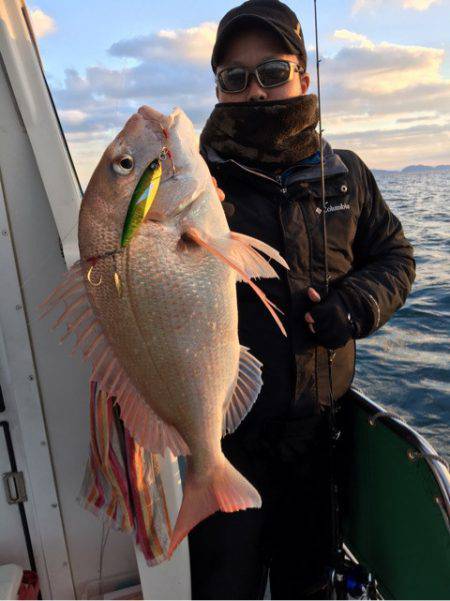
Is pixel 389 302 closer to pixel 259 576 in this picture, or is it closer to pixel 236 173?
pixel 236 173

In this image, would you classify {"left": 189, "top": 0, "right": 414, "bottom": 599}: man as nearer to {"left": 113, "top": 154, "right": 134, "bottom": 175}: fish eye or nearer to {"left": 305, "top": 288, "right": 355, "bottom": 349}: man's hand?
{"left": 305, "top": 288, "right": 355, "bottom": 349}: man's hand

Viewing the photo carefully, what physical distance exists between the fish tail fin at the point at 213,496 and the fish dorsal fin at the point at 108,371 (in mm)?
135

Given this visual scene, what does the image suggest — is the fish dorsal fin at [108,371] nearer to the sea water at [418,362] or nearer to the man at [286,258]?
the man at [286,258]

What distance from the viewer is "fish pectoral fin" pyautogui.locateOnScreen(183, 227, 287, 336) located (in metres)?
1.39

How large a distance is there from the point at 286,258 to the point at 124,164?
34.7 inches

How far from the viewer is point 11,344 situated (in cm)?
236

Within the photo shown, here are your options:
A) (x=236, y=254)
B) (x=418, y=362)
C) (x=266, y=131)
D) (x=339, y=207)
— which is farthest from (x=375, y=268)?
(x=418, y=362)

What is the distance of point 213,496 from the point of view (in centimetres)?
166

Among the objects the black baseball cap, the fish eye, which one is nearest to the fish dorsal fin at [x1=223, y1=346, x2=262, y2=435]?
the fish eye

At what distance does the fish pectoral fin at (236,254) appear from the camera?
54.8 inches

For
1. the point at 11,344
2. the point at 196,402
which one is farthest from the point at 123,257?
the point at 11,344

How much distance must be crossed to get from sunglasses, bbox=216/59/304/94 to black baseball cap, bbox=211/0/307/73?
0.27 feet

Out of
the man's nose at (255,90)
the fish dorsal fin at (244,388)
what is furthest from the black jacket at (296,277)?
the fish dorsal fin at (244,388)

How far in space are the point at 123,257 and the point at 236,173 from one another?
35.0 inches
